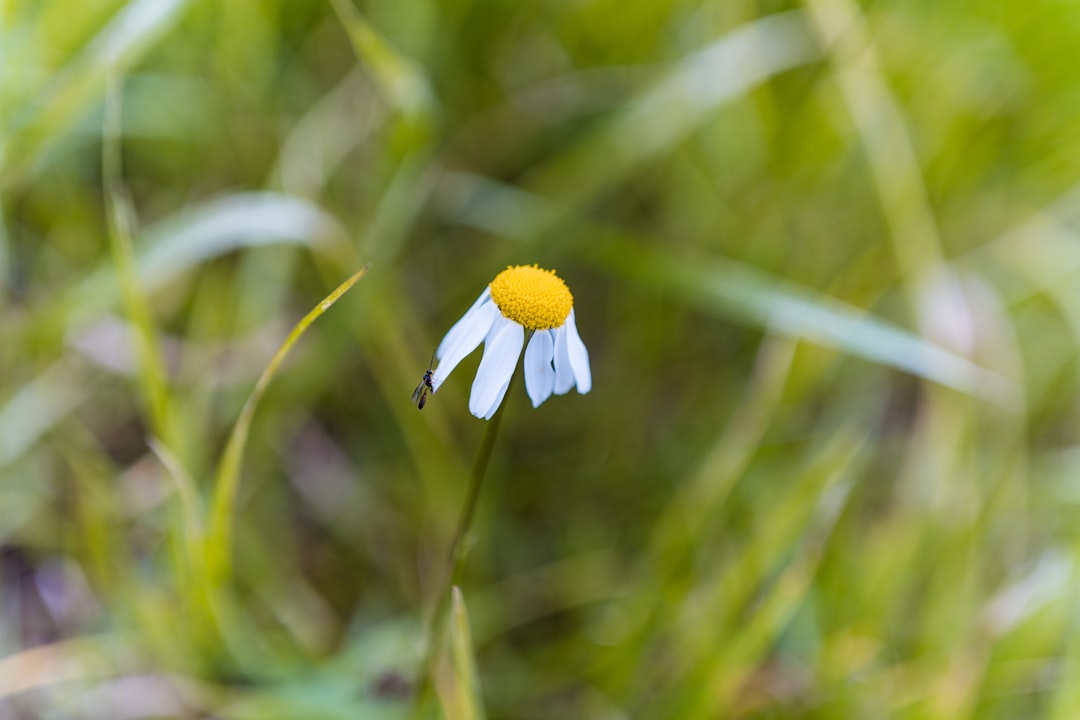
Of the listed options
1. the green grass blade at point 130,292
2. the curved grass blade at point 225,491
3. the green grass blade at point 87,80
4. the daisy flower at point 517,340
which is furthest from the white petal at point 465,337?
the green grass blade at point 87,80

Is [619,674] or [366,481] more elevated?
[366,481]

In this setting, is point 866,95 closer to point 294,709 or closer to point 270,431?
point 270,431

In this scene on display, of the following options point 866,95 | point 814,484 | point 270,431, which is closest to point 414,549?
point 270,431

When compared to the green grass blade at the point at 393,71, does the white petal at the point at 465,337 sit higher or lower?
lower

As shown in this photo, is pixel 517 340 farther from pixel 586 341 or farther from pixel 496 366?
pixel 586 341

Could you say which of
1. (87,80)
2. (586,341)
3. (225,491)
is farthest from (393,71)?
(586,341)

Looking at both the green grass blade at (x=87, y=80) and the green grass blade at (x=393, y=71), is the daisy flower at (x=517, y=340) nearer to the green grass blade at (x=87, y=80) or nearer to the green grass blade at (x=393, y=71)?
the green grass blade at (x=393, y=71)
